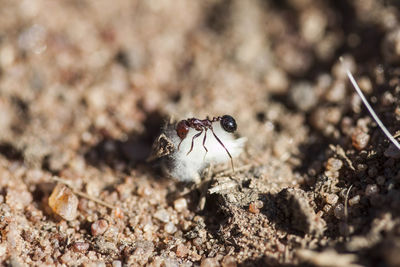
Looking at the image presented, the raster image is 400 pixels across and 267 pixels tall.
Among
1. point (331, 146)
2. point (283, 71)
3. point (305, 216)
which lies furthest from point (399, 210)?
point (283, 71)

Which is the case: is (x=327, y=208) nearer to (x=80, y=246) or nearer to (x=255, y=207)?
(x=255, y=207)

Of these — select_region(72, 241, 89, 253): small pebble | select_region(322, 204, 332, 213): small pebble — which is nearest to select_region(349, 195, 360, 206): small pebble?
select_region(322, 204, 332, 213): small pebble

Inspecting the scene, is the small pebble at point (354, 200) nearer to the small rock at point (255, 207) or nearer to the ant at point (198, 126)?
the small rock at point (255, 207)

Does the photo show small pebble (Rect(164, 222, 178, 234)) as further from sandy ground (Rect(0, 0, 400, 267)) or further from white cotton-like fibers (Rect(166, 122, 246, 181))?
white cotton-like fibers (Rect(166, 122, 246, 181))

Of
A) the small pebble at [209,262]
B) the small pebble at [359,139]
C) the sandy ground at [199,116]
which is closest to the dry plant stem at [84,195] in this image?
the sandy ground at [199,116]

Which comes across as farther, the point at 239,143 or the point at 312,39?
the point at 312,39

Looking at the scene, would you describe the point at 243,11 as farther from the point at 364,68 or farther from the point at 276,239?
the point at 276,239
